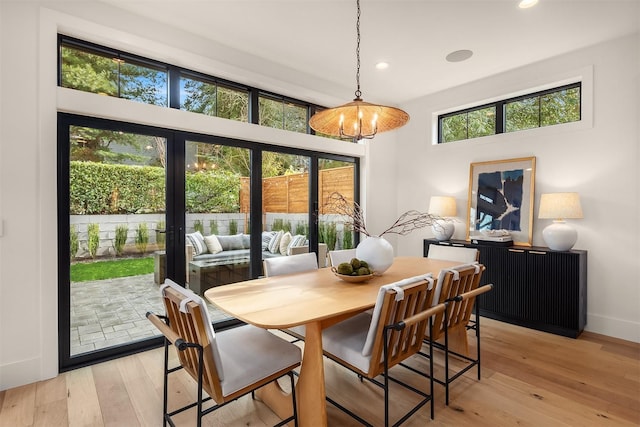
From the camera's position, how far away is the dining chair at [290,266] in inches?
101

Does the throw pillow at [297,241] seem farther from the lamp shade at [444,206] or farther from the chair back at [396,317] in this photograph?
the chair back at [396,317]

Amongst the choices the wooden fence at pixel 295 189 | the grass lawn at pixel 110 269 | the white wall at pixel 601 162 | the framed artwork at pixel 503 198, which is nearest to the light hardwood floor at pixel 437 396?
the white wall at pixel 601 162

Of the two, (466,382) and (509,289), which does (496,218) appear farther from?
(466,382)

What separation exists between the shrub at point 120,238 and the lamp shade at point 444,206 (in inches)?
138

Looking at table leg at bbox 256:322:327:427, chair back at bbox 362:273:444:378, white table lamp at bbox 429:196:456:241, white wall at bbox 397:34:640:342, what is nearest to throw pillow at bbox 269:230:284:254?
white table lamp at bbox 429:196:456:241

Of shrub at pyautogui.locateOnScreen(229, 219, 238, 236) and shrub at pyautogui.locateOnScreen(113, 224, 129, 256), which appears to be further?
shrub at pyautogui.locateOnScreen(229, 219, 238, 236)

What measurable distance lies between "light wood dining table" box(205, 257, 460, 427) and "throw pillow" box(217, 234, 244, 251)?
1305 mm

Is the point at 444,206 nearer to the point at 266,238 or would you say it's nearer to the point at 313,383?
the point at 266,238

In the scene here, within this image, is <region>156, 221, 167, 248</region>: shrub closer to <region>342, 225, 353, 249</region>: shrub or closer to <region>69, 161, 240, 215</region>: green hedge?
<region>69, 161, 240, 215</region>: green hedge

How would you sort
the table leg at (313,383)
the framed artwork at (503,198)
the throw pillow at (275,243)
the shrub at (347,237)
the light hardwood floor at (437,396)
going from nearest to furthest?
the table leg at (313,383) < the light hardwood floor at (437,396) < the framed artwork at (503,198) < the throw pillow at (275,243) < the shrub at (347,237)

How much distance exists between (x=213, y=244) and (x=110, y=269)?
922 mm

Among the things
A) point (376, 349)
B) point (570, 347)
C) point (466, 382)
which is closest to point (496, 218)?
point (570, 347)

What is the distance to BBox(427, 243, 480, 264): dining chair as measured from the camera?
3.07 m

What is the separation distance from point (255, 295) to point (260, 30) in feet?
8.03
